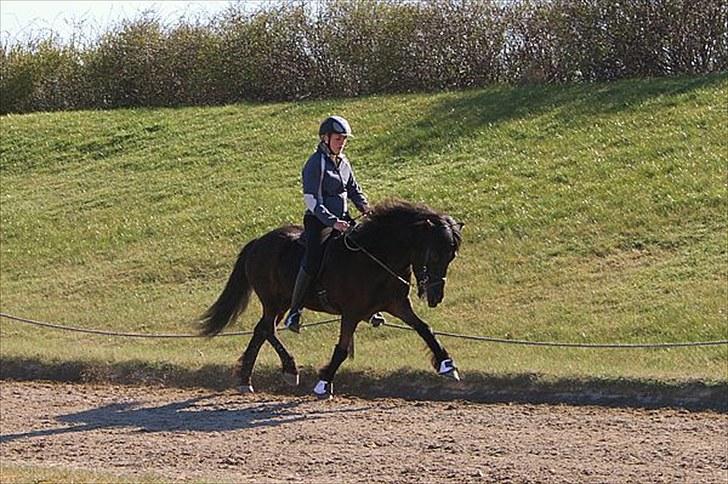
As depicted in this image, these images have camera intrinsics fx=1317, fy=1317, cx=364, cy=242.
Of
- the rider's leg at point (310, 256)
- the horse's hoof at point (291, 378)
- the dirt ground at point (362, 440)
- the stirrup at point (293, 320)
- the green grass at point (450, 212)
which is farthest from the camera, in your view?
the green grass at point (450, 212)

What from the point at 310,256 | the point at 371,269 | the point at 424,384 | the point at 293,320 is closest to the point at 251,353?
the point at 293,320

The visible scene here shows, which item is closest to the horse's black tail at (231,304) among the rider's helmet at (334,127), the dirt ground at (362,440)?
the dirt ground at (362,440)

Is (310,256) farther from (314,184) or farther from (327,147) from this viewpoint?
(327,147)

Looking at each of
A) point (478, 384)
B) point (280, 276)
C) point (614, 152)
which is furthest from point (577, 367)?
point (614, 152)

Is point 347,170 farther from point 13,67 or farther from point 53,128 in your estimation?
point 13,67

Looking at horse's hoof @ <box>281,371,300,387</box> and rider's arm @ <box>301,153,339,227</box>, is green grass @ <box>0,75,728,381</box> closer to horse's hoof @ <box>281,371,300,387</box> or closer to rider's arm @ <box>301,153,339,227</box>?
horse's hoof @ <box>281,371,300,387</box>

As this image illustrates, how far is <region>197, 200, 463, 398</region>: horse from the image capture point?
12094 millimetres

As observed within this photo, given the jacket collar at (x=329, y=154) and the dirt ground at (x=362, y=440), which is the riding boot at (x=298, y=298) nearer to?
the dirt ground at (x=362, y=440)

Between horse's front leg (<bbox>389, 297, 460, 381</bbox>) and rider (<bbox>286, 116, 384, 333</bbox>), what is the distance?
902 millimetres

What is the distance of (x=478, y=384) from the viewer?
13344mm

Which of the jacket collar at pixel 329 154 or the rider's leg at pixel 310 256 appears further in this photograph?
the rider's leg at pixel 310 256

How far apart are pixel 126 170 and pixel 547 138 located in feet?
29.8

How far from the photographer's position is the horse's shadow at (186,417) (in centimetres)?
1202

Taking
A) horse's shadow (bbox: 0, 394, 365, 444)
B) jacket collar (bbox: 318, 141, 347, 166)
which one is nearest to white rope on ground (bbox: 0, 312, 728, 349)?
horse's shadow (bbox: 0, 394, 365, 444)
